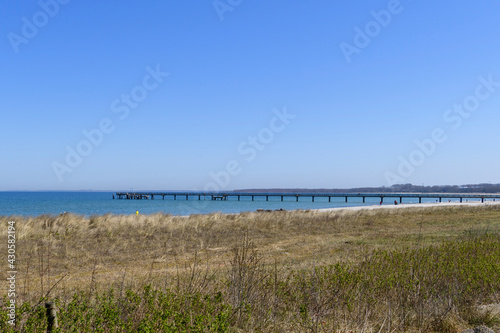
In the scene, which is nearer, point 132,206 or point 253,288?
point 253,288

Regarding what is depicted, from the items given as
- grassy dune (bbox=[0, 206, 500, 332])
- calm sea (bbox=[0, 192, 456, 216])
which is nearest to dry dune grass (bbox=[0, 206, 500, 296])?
grassy dune (bbox=[0, 206, 500, 332])

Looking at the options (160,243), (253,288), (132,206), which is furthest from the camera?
(132,206)

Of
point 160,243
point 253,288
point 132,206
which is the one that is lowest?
point 132,206

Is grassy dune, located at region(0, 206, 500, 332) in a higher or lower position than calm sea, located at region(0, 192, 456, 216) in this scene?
higher

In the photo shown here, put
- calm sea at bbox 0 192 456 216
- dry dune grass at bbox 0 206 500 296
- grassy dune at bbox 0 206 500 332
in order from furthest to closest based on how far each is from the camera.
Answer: calm sea at bbox 0 192 456 216, dry dune grass at bbox 0 206 500 296, grassy dune at bbox 0 206 500 332

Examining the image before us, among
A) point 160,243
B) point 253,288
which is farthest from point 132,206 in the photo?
point 253,288

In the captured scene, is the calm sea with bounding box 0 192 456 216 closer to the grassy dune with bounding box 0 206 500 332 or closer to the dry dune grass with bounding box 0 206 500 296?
the dry dune grass with bounding box 0 206 500 296

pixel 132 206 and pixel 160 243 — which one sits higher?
pixel 160 243

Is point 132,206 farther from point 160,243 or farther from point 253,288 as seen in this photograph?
point 253,288

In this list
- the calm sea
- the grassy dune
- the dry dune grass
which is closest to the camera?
the grassy dune

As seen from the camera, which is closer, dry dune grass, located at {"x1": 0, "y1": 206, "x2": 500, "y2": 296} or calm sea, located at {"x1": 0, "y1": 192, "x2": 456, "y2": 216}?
dry dune grass, located at {"x1": 0, "y1": 206, "x2": 500, "y2": 296}

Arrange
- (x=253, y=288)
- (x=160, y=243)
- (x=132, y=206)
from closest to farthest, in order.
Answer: (x=253, y=288), (x=160, y=243), (x=132, y=206)

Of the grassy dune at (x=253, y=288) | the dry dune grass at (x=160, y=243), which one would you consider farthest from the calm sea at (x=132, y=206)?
the grassy dune at (x=253, y=288)

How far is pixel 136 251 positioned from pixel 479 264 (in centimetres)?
1030
